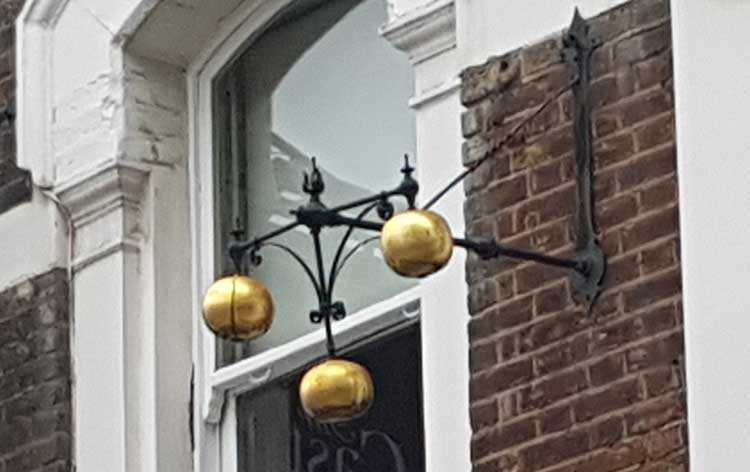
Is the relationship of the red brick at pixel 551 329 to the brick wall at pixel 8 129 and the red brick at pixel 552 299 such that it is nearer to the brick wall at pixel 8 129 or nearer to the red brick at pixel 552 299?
the red brick at pixel 552 299

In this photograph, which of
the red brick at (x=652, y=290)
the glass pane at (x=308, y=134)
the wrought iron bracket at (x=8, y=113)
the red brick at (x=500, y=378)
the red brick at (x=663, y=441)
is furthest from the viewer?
the wrought iron bracket at (x=8, y=113)

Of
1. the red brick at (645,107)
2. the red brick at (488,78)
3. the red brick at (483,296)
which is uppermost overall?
the red brick at (488,78)

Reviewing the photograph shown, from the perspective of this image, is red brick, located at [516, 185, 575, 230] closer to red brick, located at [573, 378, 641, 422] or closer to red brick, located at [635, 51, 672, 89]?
red brick, located at [635, 51, 672, 89]

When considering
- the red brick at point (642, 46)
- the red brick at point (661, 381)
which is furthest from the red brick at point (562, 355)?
the red brick at point (642, 46)

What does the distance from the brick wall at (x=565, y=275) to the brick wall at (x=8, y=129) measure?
209 cm

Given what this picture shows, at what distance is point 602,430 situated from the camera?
7875 millimetres

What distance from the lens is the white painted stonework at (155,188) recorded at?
8.50m

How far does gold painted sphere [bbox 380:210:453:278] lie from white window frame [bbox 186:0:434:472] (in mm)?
1129

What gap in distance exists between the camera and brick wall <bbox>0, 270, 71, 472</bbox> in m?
9.64

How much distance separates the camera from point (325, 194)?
9367mm

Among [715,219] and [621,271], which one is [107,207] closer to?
[621,271]

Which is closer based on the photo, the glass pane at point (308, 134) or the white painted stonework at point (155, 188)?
the white painted stonework at point (155, 188)

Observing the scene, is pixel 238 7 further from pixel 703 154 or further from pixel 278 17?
pixel 703 154

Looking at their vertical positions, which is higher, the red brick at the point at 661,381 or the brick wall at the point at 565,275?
the brick wall at the point at 565,275
